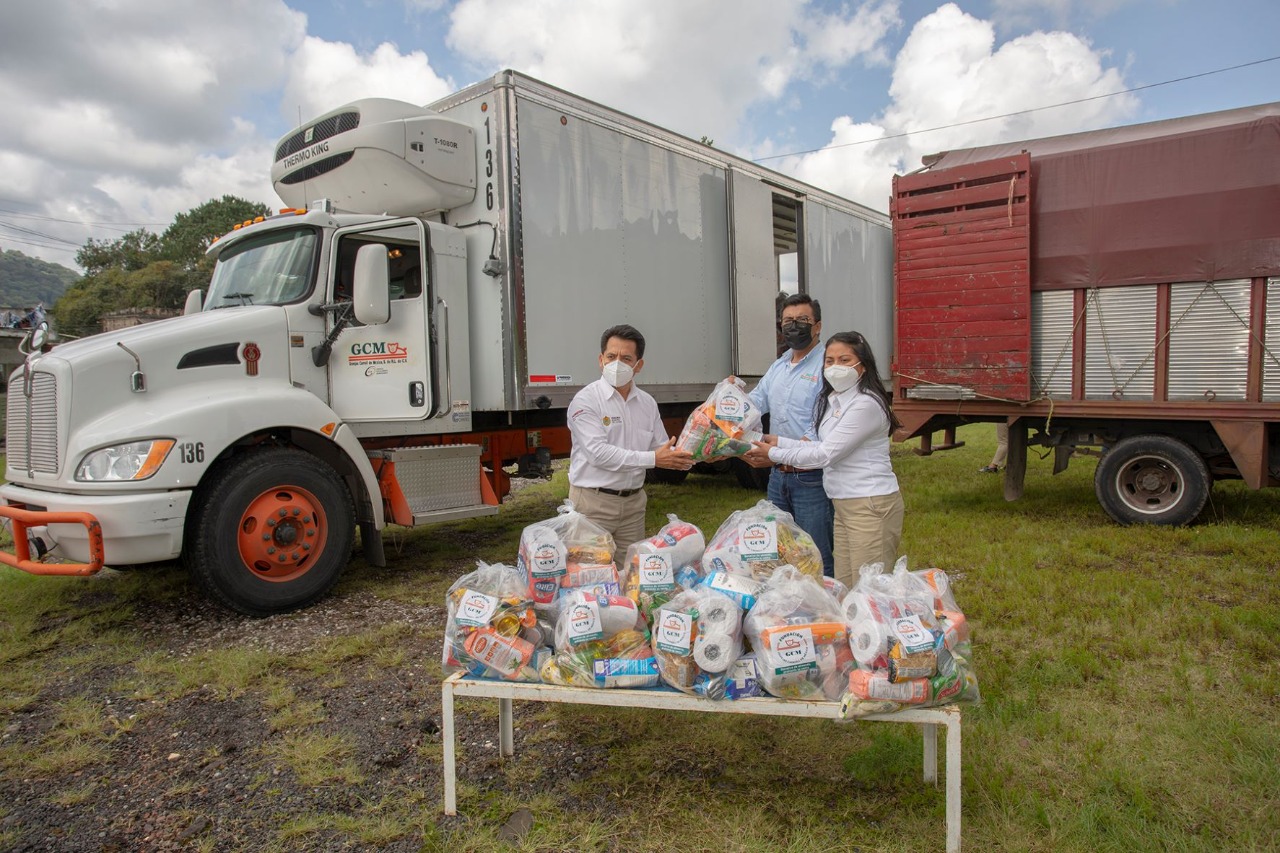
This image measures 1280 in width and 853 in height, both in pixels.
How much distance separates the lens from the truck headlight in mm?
4312

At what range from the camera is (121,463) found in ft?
14.2

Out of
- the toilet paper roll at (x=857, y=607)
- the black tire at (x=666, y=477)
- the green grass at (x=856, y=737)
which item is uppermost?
the toilet paper roll at (x=857, y=607)

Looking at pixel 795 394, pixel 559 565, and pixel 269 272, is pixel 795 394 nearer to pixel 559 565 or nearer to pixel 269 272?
pixel 559 565

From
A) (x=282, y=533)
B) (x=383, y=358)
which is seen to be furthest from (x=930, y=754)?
(x=383, y=358)

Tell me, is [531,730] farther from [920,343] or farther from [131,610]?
[920,343]

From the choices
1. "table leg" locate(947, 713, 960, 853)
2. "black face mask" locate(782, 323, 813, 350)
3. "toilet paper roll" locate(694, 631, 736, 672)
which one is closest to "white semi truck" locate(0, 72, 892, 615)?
"black face mask" locate(782, 323, 813, 350)

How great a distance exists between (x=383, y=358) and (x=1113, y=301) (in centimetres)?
587

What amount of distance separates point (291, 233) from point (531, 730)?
398cm

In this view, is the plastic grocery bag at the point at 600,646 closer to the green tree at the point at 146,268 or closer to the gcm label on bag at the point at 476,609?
the gcm label on bag at the point at 476,609

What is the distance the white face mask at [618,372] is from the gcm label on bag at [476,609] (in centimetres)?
120

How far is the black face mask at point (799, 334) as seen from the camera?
12.3ft

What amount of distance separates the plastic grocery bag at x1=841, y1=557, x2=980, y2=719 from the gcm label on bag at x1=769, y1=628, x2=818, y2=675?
0.49 ft

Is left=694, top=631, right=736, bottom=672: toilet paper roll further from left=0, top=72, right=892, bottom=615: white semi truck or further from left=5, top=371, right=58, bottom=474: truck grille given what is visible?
left=5, top=371, right=58, bottom=474: truck grille

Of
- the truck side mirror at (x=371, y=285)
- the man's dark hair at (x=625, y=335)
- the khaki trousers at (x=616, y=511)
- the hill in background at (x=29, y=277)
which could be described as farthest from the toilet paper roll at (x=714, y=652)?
the hill in background at (x=29, y=277)
